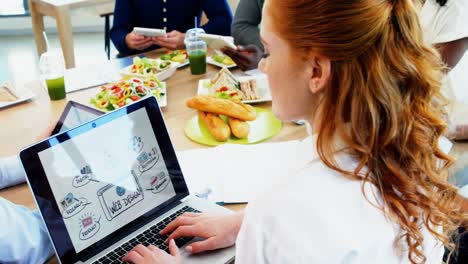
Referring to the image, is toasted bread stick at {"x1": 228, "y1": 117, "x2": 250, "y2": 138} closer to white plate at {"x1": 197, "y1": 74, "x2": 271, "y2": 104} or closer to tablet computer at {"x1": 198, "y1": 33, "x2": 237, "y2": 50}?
white plate at {"x1": 197, "y1": 74, "x2": 271, "y2": 104}

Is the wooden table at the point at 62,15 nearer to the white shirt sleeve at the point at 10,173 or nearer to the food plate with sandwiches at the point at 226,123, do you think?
the food plate with sandwiches at the point at 226,123

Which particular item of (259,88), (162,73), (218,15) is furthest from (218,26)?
(259,88)

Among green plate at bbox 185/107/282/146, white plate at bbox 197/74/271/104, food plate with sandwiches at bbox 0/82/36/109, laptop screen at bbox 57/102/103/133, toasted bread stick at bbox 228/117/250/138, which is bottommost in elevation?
green plate at bbox 185/107/282/146

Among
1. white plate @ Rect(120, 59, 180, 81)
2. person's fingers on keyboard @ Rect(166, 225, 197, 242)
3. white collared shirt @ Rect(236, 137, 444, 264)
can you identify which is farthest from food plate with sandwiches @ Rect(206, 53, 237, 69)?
white collared shirt @ Rect(236, 137, 444, 264)

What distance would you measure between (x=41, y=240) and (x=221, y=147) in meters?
0.52

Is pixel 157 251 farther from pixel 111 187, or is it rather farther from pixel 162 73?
pixel 162 73

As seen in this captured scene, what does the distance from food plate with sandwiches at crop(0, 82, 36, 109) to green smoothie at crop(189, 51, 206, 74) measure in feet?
1.87

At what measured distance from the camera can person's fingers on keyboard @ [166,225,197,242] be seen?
844 mm

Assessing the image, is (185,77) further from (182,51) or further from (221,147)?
(221,147)

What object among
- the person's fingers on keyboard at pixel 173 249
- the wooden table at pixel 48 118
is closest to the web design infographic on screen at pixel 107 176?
the person's fingers on keyboard at pixel 173 249

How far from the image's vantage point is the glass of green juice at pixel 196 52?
1679 mm

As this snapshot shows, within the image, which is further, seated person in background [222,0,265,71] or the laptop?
seated person in background [222,0,265,71]

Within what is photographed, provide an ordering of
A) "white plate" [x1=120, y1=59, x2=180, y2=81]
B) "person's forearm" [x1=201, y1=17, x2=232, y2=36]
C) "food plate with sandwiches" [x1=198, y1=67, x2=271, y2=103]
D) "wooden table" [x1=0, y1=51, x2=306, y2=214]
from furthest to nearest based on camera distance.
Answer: "person's forearm" [x1=201, y1=17, x2=232, y2=36] < "white plate" [x1=120, y1=59, x2=180, y2=81] < "food plate with sandwiches" [x1=198, y1=67, x2=271, y2=103] < "wooden table" [x1=0, y1=51, x2=306, y2=214]

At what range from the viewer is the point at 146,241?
2.80 feet
